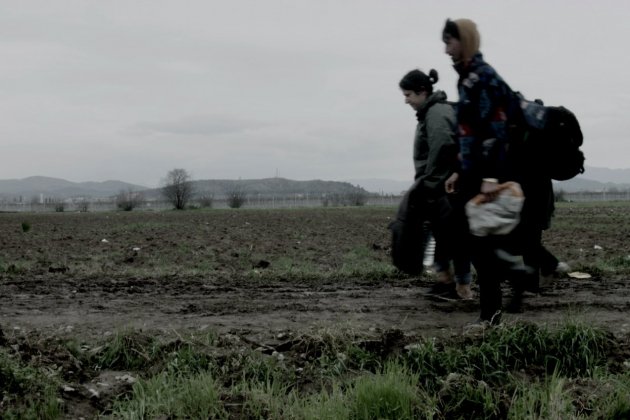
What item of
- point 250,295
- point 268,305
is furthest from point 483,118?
point 250,295

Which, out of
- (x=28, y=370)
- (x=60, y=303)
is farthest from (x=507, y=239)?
(x=60, y=303)

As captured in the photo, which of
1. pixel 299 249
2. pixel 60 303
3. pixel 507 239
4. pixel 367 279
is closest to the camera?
pixel 507 239

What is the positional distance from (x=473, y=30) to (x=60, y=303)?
15.4 ft

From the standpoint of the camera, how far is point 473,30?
462 cm

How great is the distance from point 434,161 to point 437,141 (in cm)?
18

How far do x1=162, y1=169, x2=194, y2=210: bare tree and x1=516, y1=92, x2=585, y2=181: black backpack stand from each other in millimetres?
59505

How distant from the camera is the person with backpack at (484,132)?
4551 mm

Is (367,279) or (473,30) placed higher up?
(473,30)

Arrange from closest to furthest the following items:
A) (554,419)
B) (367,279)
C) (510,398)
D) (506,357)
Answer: (554,419) → (510,398) → (506,357) → (367,279)

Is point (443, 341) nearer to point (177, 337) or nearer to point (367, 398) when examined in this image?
point (367, 398)

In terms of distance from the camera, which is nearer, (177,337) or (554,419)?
(554,419)

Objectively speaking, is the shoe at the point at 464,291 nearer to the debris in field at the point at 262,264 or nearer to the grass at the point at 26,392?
the grass at the point at 26,392

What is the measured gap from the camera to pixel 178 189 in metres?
63.6

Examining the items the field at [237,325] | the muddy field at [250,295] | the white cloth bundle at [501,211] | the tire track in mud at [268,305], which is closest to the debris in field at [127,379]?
the field at [237,325]
